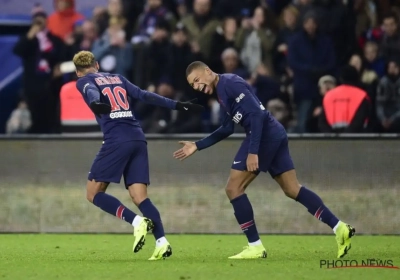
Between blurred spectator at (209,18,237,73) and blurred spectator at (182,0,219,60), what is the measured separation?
0.27 feet

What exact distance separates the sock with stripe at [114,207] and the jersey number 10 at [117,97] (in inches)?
33.0

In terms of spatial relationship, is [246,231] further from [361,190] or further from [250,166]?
[361,190]

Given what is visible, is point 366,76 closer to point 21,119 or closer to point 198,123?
point 198,123

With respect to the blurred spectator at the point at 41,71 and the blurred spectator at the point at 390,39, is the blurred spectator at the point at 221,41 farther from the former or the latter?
the blurred spectator at the point at 41,71

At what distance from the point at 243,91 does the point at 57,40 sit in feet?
25.1

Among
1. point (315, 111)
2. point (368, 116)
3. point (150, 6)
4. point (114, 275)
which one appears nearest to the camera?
point (114, 275)

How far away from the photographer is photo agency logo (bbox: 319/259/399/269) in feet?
29.1

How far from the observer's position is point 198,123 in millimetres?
15203

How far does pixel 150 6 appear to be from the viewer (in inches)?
655

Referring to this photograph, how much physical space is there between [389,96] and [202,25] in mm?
3230

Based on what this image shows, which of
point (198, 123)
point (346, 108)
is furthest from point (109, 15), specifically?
point (346, 108)

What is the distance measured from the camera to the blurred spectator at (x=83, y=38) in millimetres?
16594

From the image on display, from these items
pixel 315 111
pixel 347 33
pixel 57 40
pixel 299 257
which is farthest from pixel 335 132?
pixel 57 40

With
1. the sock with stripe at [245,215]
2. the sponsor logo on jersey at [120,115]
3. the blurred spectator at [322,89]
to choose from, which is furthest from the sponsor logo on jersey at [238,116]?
the blurred spectator at [322,89]
